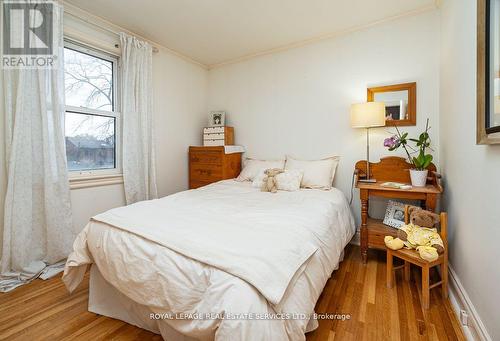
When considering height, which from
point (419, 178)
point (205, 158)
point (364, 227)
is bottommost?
point (364, 227)

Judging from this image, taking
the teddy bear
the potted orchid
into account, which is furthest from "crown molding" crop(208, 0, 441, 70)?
the teddy bear

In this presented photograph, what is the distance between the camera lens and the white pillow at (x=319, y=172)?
2529mm

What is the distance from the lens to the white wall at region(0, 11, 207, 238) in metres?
2.41

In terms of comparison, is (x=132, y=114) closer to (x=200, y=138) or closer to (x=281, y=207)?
(x=200, y=138)

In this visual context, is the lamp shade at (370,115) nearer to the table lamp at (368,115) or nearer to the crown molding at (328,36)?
the table lamp at (368,115)

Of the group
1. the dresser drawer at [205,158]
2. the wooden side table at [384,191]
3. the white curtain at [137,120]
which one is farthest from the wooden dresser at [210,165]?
the wooden side table at [384,191]

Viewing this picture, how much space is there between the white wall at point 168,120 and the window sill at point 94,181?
0.05 meters

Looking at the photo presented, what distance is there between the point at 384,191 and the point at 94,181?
2888mm

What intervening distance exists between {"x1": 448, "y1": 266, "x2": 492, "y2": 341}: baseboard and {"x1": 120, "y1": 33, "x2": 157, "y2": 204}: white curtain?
116 inches

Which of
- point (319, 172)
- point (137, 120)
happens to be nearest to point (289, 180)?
point (319, 172)

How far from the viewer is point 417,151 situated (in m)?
2.35

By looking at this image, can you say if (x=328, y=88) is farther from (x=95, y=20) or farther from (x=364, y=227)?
(x=95, y=20)

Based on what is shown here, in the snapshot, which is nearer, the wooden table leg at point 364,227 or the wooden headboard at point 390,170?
the wooden table leg at point 364,227

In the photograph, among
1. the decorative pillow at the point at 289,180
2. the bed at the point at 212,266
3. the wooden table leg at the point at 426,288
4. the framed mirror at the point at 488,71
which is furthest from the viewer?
the decorative pillow at the point at 289,180
